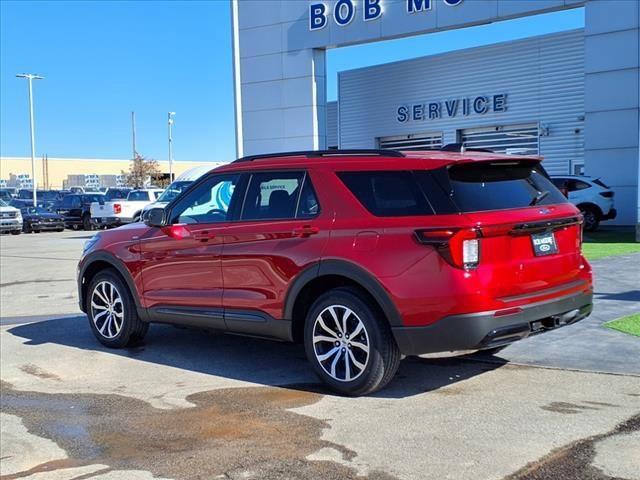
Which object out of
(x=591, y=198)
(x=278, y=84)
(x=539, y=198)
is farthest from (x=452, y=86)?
(x=539, y=198)

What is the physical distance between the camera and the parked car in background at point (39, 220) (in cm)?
3369

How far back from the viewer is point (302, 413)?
5234mm

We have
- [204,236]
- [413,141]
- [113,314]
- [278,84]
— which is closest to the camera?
[204,236]

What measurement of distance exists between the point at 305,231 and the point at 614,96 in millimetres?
16988

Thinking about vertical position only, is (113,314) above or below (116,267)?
below

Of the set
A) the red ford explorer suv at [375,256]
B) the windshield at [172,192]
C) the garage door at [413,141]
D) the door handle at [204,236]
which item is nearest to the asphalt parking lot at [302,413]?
the red ford explorer suv at [375,256]

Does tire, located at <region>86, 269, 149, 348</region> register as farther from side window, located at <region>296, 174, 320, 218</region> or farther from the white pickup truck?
the white pickup truck

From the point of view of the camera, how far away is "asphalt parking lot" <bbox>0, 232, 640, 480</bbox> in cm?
424

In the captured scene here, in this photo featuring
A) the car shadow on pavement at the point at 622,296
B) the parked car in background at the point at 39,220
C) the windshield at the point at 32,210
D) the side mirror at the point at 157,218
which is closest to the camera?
the side mirror at the point at 157,218

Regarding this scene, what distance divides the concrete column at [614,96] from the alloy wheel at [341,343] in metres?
16.2

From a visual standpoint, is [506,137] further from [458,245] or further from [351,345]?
[458,245]

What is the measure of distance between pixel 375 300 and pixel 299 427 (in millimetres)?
1113

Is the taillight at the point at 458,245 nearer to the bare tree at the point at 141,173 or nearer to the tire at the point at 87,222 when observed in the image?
the tire at the point at 87,222

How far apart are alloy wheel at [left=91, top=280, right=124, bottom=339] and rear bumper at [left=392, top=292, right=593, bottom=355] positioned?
3545 mm
